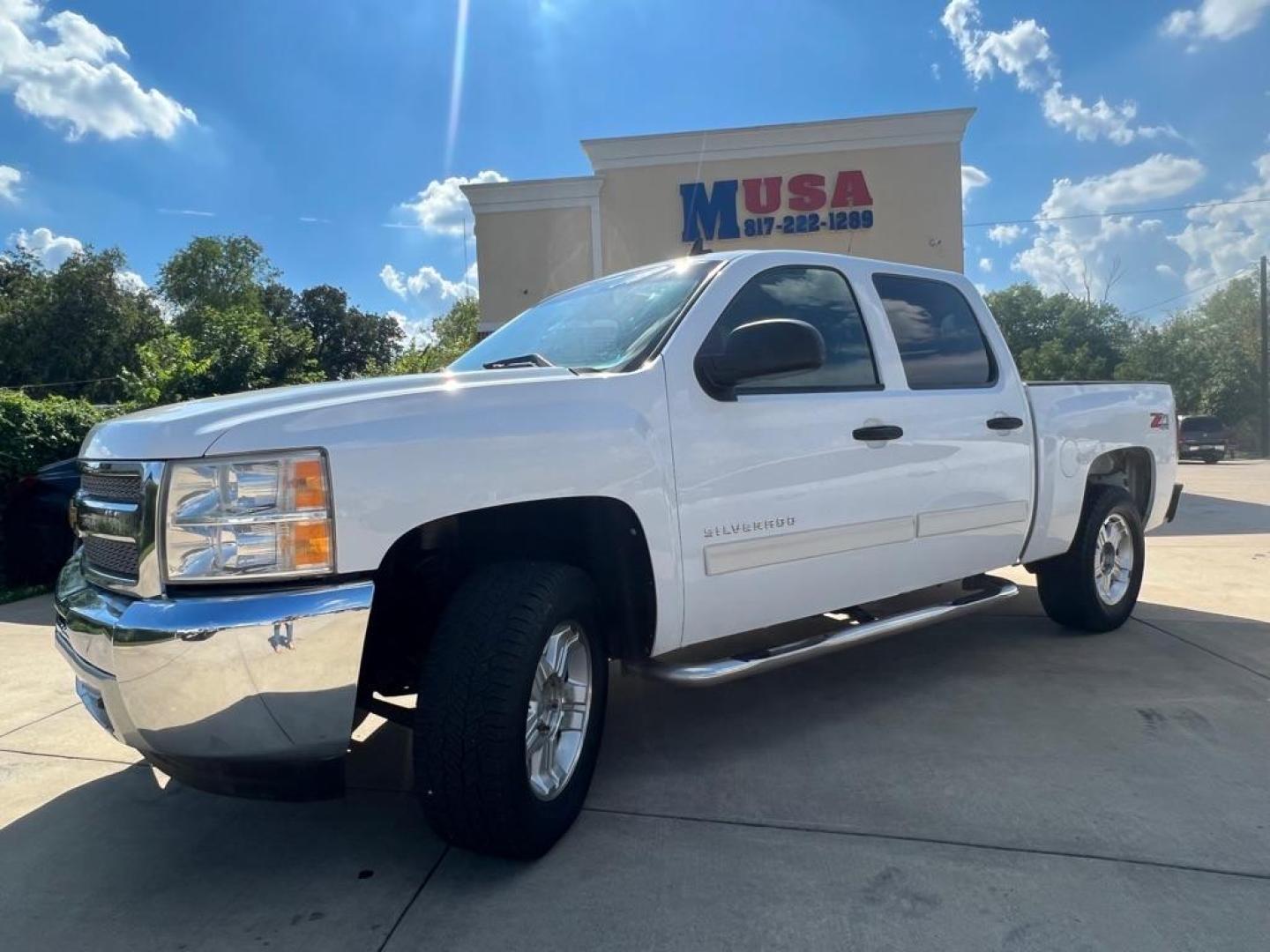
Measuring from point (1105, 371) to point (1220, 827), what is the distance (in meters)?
60.0

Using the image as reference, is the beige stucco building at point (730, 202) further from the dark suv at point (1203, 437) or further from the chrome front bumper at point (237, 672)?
the dark suv at point (1203, 437)

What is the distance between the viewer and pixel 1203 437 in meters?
28.3

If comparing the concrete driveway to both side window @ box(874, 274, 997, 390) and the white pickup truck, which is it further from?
side window @ box(874, 274, 997, 390)

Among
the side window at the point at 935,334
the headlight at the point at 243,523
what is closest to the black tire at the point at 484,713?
the headlight at the point at 243,523

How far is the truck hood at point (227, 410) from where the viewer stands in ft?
7.45

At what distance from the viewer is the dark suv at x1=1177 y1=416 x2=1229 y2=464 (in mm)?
28250

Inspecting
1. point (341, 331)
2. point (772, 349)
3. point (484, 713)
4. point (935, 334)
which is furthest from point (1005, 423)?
point (341, 331)

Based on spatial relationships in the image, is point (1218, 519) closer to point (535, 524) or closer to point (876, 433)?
point (876, 433)

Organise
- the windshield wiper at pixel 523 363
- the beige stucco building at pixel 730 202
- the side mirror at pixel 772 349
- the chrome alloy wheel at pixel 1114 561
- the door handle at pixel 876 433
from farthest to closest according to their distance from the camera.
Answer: the beige stucco building at pixel 730 202 < the chrome alloy wheel at pixel 1114 561 < the door handle at pixel 876 433 < the windshield wiper at pixel 523 363 < the side mirror at pixel 772 349

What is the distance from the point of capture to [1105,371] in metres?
55.2

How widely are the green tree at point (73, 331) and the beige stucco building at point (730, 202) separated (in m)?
30.6

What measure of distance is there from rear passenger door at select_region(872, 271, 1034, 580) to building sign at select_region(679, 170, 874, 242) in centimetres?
1255

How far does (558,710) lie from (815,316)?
199cm

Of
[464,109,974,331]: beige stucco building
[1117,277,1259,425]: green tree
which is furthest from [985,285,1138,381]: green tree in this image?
[464,109,974,331]: beige stucco building
